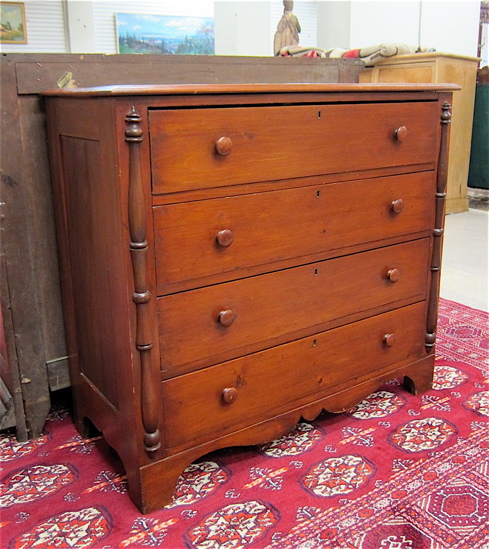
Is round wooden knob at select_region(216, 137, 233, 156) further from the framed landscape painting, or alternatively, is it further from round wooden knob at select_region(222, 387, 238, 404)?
the framed landscape painting

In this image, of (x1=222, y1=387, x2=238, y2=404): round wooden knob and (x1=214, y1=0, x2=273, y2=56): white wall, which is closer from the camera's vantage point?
(x1=222, y1=387, x2=238, y2=404): round wooden knob

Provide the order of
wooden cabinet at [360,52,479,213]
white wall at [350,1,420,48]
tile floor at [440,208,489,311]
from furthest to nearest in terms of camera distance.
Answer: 1. white wall at [350,1,420,48]
2. wooden cabinet at [360,52,479,213]
3. tile floor at [440,208,489,311]

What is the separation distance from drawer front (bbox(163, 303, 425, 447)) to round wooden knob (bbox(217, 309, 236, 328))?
0.39ft

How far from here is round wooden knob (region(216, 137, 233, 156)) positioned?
4.69 ft

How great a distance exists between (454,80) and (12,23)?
4858mm

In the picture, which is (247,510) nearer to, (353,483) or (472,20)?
(353,483)

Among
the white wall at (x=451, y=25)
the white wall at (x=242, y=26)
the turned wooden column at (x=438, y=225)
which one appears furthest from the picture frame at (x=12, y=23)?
the turned wooden column at (x=438, y=225)

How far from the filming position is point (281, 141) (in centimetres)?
156

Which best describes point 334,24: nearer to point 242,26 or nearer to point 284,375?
point 242,26

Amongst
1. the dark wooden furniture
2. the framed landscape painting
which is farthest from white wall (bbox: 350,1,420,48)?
the dark wooden furniture

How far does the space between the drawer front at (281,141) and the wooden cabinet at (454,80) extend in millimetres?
3239

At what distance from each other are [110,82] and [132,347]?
0.82m

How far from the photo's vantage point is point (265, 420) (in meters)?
1.73

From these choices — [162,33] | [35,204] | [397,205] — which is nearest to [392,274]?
[397,205]
